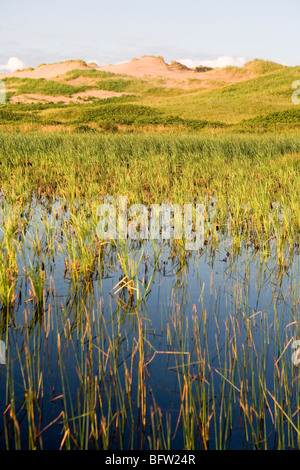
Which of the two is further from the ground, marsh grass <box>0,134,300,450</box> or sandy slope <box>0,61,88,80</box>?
sandy slope <box>0,61,88,80</box>

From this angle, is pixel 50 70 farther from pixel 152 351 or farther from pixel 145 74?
pixel 152 351

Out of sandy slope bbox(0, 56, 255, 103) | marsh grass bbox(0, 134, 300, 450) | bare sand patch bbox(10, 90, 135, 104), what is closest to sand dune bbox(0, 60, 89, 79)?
sandy slope bbox(0, 56, 255, 103)

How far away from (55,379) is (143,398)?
0.62 m

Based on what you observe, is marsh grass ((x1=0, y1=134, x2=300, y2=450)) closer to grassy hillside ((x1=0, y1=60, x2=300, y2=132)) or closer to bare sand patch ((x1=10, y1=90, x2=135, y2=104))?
grassy hillside ((x1=0, y1=60, x2=300, y2=132))

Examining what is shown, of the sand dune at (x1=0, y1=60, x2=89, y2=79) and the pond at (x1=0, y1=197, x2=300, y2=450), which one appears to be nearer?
the pond at (x1=0, y1=197, x2=300, y2=450)

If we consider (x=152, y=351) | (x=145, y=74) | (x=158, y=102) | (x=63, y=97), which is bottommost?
(x=152, y=351)

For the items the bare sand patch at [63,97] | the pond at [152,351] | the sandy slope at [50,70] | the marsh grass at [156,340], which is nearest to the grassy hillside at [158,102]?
the bare sand patch at [63,97]

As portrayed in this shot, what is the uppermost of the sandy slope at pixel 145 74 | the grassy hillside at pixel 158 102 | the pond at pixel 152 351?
the sandy slope at pixel 145 74

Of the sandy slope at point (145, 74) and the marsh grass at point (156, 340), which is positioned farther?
the sandy slope at point (145, 74)

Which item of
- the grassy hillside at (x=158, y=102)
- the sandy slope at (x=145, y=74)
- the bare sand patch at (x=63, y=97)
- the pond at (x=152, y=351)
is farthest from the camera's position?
the sandy slope at (x=145, y=74)

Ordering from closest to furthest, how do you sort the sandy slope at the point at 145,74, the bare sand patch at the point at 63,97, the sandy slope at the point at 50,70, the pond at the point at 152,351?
the pond at the point at 152,351, the bare sand patch at the point at 63,97, the sandy slope at the point at 145,74, the sandy slope at the point at 50,70

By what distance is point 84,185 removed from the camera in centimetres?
892

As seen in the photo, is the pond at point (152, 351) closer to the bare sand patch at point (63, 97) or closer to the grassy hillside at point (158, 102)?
the grassy hillside at point (158, 102)

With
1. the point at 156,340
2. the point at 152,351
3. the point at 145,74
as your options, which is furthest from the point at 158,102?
the point at 152,351
